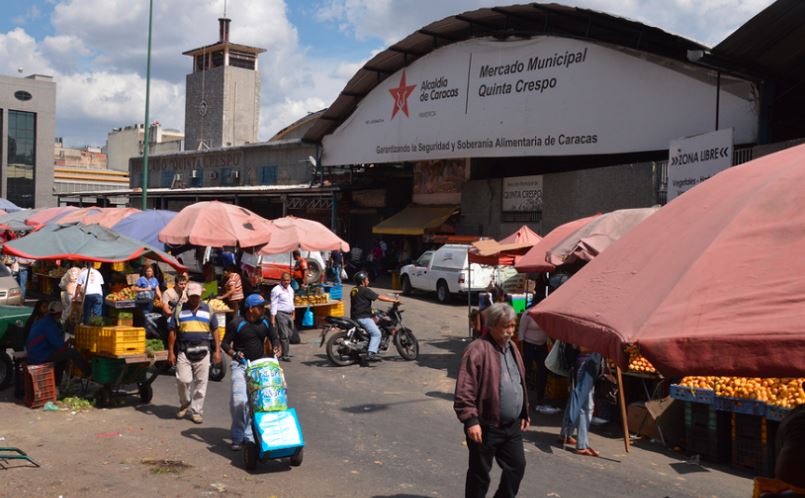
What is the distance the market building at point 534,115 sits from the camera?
21156mm

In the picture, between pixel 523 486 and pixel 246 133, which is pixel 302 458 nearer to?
pixel 523 486

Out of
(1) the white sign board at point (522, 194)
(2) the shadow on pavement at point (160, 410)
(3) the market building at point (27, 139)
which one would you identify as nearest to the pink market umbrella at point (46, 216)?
(1) the white sign board at point (522, 194)

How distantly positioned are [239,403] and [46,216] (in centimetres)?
2050

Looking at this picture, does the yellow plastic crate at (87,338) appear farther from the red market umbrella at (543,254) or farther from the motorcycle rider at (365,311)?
the red market umbrella at (543,254)

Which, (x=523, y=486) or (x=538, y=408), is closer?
(x=523, y=486)

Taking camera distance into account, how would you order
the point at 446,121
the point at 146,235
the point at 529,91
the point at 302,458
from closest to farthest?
the point at 302,458, the point at 146,235, the point at 529,91, the point at 446,121

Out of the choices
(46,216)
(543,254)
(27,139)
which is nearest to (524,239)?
(543,254)

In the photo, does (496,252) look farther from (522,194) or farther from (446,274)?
(522,194)

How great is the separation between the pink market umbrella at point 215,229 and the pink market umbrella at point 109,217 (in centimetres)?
456

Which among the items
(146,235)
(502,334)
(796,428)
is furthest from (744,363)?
(146,235)

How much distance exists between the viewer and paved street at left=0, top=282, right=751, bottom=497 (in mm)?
7633

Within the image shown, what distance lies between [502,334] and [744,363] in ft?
11.1

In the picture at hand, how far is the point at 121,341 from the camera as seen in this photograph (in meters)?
10.6

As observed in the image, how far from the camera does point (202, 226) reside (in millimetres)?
16781
